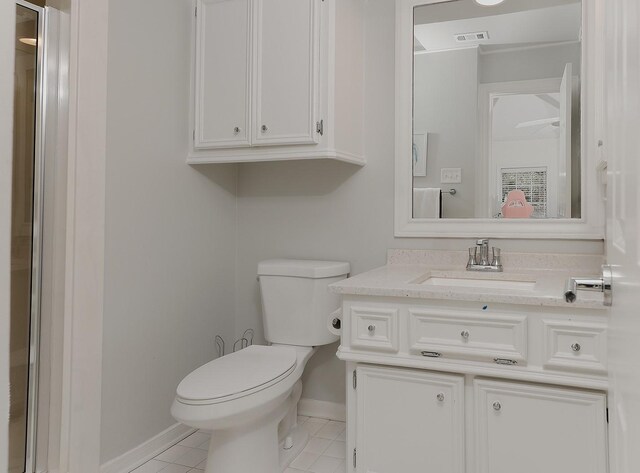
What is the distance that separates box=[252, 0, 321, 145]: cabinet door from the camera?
81.7 inches

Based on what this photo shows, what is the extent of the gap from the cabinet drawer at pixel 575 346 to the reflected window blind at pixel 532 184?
735mm

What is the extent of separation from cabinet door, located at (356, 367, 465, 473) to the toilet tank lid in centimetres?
57

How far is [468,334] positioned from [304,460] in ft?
3.15

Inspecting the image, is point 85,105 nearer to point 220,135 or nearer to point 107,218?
point 107,218

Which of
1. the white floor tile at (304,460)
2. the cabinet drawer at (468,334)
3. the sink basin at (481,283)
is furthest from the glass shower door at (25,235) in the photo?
the sink basin at (481,283)

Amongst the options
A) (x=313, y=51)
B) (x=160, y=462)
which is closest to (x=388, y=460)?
(x=160, y=462)

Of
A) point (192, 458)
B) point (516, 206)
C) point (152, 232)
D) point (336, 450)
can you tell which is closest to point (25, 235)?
point (152, 232)

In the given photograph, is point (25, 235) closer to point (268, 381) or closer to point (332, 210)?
point (268, 381)

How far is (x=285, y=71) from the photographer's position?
2.12 metres

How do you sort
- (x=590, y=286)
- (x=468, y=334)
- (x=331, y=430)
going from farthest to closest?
(x=331, y=430), (x=468, y=334), (x=590, y=286)

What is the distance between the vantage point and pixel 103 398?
74.1 inches

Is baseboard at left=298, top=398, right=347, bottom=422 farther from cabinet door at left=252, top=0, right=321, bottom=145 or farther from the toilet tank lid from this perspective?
cabinet door at left=252, top=0, right=321, bottom=145

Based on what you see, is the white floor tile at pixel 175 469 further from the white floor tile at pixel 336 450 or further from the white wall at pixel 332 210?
the white wall at pixel 332 210

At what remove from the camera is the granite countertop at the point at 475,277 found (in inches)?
59.7
